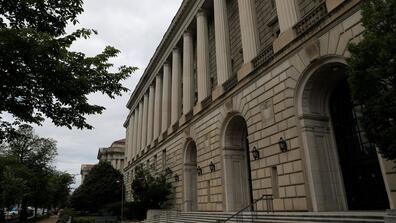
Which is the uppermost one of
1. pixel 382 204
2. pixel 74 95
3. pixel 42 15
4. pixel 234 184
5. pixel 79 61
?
pixel 42 15

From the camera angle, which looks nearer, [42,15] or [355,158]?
[42,15]

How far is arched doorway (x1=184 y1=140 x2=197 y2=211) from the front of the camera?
26.5m

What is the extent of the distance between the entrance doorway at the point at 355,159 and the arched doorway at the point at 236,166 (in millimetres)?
6692

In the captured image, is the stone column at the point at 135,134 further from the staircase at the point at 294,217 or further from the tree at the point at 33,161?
the staircase at the point at 294,217

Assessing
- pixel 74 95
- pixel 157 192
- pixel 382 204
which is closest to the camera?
pixel 74 95

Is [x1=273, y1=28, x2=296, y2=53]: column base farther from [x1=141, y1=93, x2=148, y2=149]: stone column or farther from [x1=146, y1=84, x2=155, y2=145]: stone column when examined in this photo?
[x1=141, y1=93, x2=148, y2=149]: stone column

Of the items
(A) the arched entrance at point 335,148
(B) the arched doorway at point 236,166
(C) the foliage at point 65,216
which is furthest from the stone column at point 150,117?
(A) the arched entrance at point 335,148

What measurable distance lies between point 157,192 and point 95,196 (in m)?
29.1

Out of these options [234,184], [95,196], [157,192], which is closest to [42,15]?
[234,184]

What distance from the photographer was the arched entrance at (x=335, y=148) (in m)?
12.7

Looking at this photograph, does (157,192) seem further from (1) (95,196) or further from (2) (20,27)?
(1) (95,196)

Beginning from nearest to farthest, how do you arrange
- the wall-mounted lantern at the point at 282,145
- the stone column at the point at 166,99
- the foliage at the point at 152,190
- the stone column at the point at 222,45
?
the wall-mounted lantern at the point at 282,145 < the stone column at the point at 222,45 < the foliage at the point at 152,190 < the stone column at the point at 166,99

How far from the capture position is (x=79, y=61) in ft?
32.7

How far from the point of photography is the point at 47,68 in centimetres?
895
